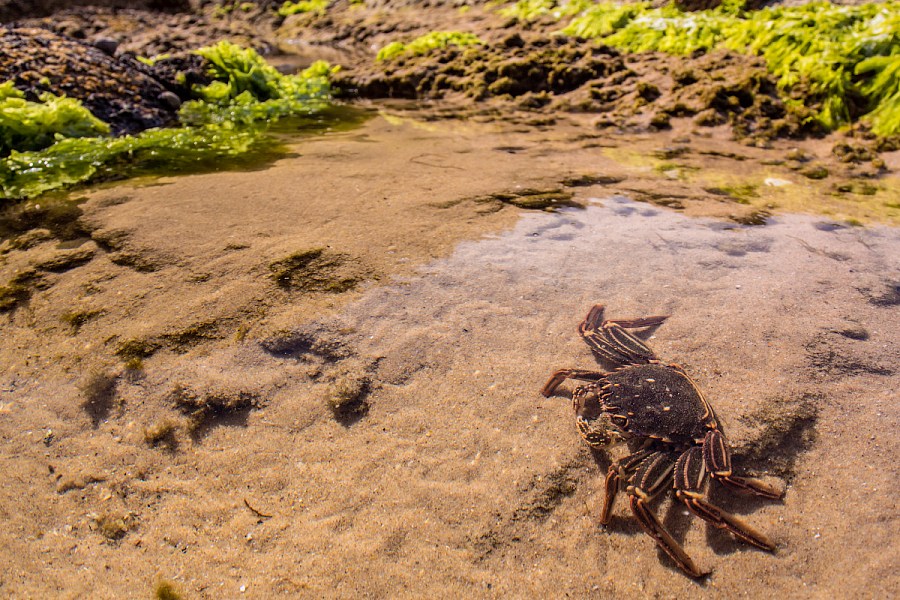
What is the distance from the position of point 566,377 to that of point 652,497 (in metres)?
0.64

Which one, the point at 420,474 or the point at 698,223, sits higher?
the point at 698,223

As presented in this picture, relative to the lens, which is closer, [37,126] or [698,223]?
[698,223]

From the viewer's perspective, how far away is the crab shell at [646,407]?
213cm

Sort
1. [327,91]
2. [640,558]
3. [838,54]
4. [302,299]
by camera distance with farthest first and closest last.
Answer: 1. [327,91]
2. [838,54]
3. [302,299]
4. [640,558]

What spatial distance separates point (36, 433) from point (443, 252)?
2278mm

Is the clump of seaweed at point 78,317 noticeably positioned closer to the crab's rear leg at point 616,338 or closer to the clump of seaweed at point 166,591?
the clump of seaweed at point 166,591

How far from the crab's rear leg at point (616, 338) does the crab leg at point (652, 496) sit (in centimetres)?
55

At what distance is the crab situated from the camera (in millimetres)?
1877

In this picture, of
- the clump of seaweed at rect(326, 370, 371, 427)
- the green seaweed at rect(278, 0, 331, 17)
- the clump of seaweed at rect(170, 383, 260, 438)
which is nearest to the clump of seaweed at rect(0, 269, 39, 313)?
the clump of seaweed at rect(170, 383, 260, 438)

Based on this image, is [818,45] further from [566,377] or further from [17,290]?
[17,290]

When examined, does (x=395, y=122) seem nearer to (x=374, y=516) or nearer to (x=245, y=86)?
(x=245, y=86)

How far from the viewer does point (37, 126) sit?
18.8 feet

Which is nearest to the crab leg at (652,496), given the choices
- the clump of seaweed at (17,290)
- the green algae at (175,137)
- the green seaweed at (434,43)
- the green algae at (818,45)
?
the clump of seaweed at (17,290)

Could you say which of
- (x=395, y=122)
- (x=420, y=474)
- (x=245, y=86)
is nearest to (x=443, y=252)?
(x=420, y=474)
